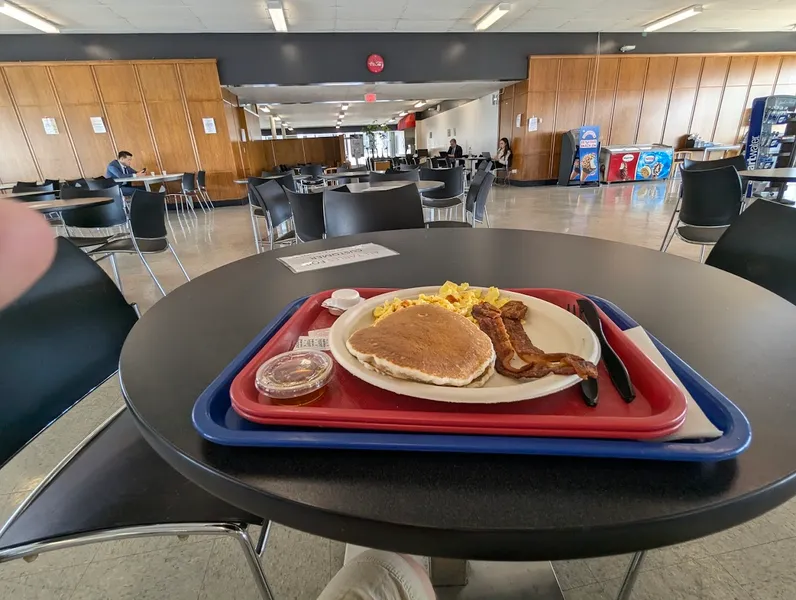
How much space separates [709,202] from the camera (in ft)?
8.72

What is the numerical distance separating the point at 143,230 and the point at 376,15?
20.5ft

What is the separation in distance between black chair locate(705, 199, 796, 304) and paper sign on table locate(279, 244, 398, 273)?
102cm

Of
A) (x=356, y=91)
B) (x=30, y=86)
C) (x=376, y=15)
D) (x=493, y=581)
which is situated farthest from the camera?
(x=356, y=91)

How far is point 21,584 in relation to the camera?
3.49ft

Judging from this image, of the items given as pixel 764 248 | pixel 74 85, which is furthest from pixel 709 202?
pixel 74 85

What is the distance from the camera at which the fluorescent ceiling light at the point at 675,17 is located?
23.9ft

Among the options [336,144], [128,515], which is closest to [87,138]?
[336,144]

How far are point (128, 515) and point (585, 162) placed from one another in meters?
10.4

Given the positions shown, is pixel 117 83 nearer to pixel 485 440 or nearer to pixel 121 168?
pixel 121 168

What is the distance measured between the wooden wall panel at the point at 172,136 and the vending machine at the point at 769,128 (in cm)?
1065

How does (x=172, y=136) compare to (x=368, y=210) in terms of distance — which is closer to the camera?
(x=368, y=210)

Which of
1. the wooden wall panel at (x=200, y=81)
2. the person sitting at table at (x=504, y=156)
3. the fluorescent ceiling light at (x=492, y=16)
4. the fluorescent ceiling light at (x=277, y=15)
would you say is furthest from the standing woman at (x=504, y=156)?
the wooden wall panel at (x=200, y=81)

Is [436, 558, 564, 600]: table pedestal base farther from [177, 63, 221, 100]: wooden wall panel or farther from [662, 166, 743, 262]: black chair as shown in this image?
[177, 63, 221, 100]: wooden wall panel

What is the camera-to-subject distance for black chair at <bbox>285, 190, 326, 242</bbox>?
103 inches
